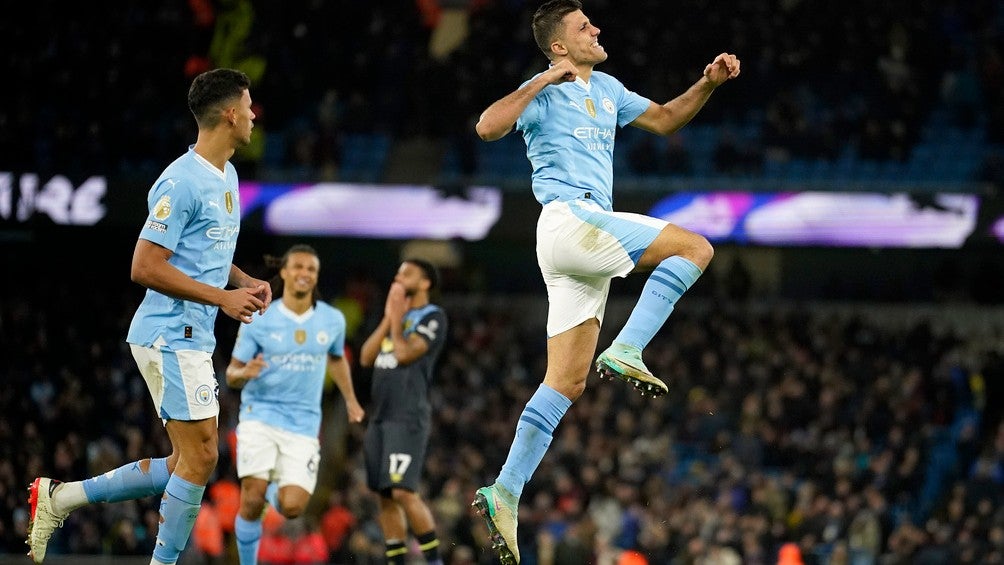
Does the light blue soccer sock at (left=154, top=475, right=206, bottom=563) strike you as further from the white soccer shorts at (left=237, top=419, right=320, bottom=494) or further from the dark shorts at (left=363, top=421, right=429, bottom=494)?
the dark shorts at (left=363, top=421, right=429, bottom=494)

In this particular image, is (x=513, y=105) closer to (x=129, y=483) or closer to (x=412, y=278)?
(x=129, y=483)

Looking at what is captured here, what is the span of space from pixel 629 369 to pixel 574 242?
0.74 meters

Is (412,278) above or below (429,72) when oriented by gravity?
below

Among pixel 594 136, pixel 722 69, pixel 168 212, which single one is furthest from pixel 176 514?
pixel 722 69

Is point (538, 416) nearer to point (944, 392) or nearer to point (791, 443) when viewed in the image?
point (791, 443)

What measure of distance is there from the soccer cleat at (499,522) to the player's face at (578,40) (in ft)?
7.46

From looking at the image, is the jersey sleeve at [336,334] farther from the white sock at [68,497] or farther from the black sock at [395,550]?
the white sock at [68,497]

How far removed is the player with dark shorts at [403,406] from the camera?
9.92 meters

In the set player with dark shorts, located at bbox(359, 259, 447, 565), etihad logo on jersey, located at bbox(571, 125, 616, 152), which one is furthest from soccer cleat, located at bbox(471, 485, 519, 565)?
player with dark shorts, located at bbox(359, 259, 447, 565)

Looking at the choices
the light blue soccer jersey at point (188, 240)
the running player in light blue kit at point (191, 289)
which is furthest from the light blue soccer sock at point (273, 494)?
the light blue soccer jersey at point (188, 240)

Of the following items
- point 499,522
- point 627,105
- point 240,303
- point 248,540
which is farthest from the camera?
point 248,540

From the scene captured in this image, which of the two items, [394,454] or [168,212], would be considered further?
[394,454]

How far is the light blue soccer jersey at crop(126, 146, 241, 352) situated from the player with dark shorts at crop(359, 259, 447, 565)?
3245 millimetres

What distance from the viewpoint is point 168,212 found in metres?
6.62
